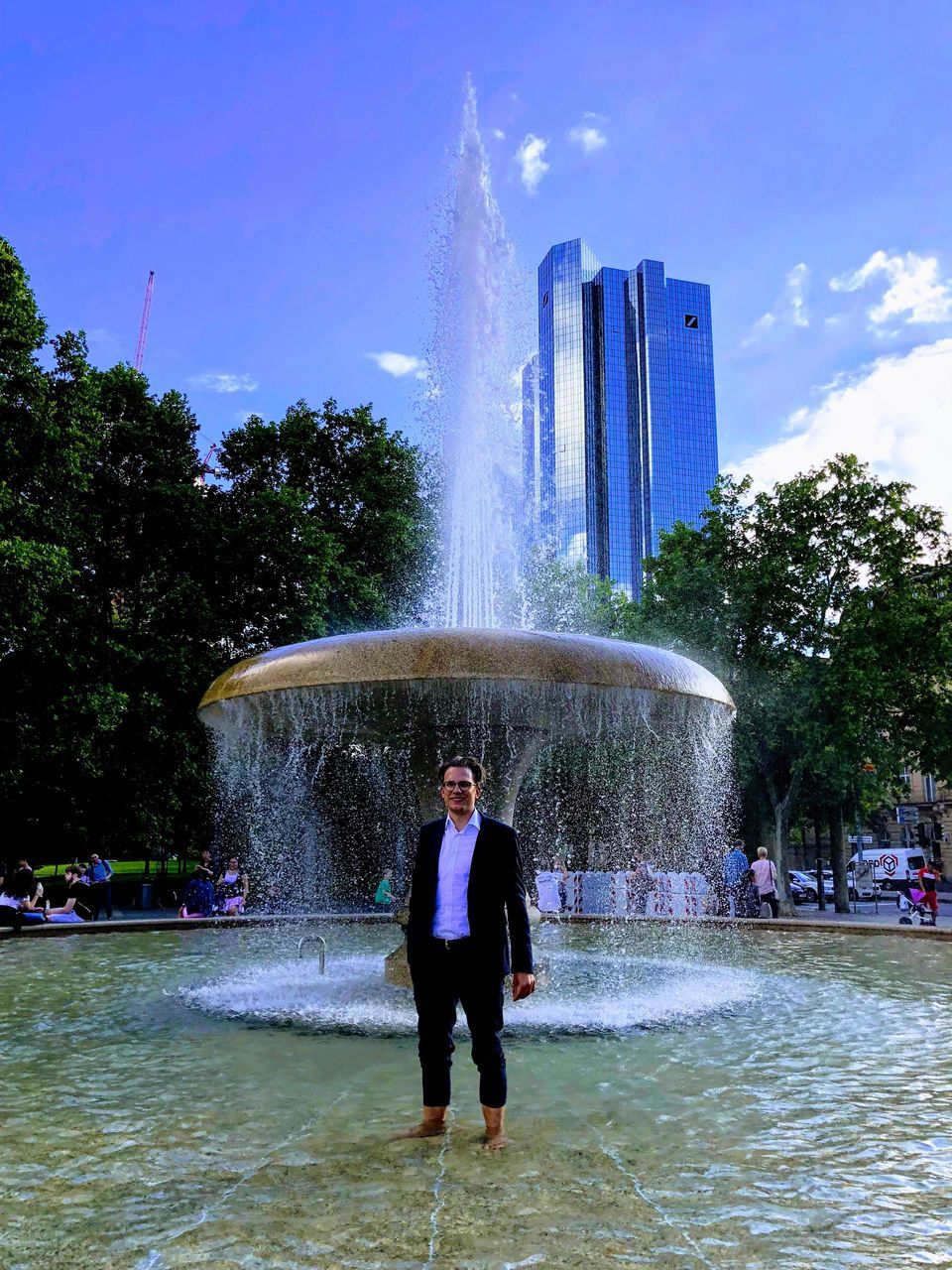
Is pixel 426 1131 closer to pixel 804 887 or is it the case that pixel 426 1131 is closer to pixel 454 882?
pixel 454 882

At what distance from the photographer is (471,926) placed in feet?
12.7

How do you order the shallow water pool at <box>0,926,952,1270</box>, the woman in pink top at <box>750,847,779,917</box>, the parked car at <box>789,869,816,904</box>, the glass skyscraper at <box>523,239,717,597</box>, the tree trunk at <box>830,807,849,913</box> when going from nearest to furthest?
the shallow water pool at <box>0,926,952,1270</box> → the woman in pink top at <box>750,847,779,917</box> → the tree trunk at <box>830,807,849,913</box> → the parked car at <box>789,869,816,904</box> → the glass skyscraper at <box>523,239,717,597</box>

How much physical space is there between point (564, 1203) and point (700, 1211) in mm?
420

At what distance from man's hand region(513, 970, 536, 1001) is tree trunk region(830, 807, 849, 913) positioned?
24011 mm

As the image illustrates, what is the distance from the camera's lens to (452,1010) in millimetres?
3918

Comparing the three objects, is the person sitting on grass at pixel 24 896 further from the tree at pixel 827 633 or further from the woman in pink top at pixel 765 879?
the tree at pixel 827 633

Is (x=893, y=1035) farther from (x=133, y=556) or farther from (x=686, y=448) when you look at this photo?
(x=686, y=448)

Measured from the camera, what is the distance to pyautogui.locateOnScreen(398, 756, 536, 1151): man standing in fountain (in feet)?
12.5

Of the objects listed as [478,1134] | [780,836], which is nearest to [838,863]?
[780,836]

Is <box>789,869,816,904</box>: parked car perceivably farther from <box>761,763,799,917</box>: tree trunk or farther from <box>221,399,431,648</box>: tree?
<box>221,399,431,648</box>: tree

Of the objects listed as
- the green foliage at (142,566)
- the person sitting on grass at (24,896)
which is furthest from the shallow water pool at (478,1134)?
the green foliage at (142,566)

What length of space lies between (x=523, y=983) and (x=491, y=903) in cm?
32

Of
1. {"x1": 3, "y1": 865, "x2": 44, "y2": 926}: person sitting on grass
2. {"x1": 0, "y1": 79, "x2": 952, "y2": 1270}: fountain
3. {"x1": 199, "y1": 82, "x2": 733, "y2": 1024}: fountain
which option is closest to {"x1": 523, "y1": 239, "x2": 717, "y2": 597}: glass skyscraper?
{"x1": 199, "y1": 82, "x2": 733, "y2": 1024}: fountain

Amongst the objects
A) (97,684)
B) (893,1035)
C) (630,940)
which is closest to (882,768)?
(630,940)
